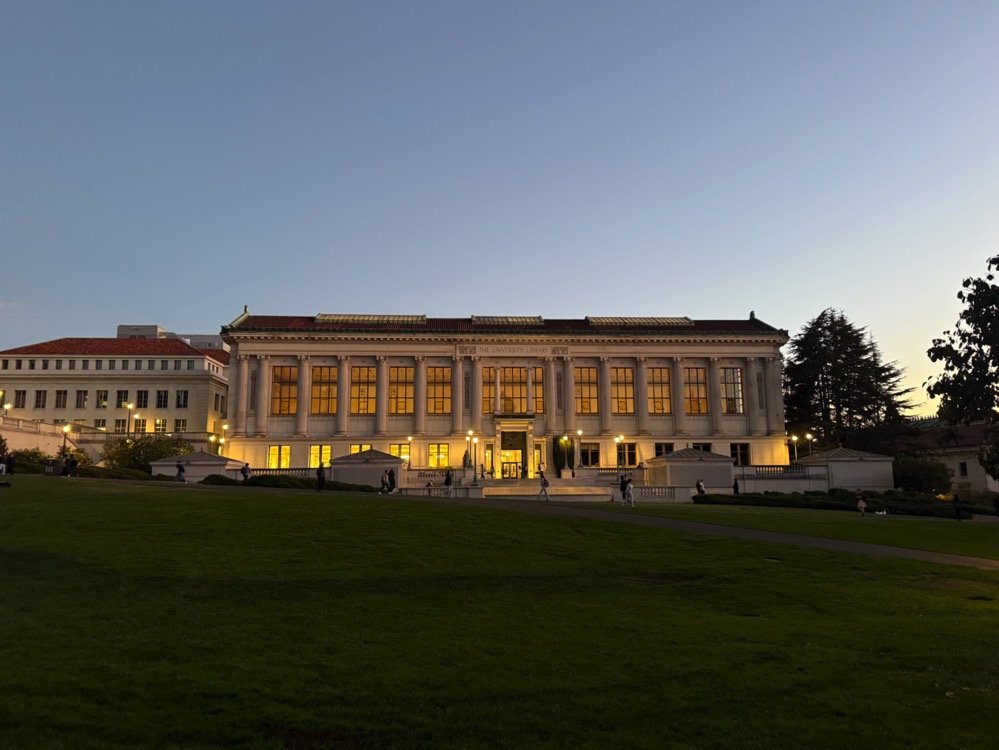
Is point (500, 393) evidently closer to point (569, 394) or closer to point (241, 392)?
point (569, 394)

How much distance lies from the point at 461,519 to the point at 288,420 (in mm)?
51309

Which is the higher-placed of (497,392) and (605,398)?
(497,392)

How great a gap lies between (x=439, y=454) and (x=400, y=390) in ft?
26.0

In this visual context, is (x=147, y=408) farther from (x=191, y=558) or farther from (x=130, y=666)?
(x=130, y=666)

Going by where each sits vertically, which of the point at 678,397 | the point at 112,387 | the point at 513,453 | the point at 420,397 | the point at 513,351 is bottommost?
the point at 513,453

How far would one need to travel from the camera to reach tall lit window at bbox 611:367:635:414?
247ft

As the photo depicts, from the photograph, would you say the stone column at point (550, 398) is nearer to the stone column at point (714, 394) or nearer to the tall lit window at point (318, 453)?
the stone column at point (714, 394)

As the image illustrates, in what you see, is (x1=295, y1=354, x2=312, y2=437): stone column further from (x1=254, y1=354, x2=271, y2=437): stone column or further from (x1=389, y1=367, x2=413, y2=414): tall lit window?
(x1=389, y1=367, x2=413, y2=414): tall lit window

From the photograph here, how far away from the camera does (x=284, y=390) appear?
73.2m

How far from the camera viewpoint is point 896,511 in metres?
44.8

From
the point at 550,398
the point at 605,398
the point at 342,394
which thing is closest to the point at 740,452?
the point at 605,398

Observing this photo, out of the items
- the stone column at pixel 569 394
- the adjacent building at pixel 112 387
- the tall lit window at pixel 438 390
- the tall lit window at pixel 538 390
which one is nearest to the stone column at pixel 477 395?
the tall lit window at pixel 438 390

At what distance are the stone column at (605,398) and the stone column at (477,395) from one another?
1260 cm

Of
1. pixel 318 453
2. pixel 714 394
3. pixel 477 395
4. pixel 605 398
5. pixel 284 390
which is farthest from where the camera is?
pixel 714 394
